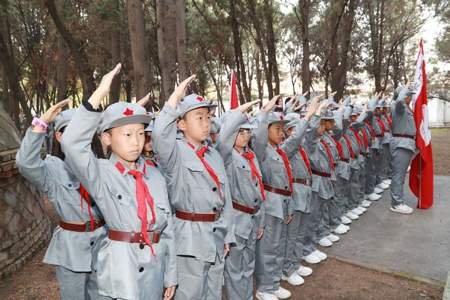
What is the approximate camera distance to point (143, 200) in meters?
2.55

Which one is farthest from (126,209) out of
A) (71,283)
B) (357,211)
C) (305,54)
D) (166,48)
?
(305,54)

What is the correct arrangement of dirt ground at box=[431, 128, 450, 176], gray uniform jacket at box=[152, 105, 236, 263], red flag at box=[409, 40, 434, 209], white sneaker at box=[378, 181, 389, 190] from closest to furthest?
1. gray uniform jacket at box=[152, 105, 236, 263]
2. red flag at box=[409, 40, 434, 209]
3. white sneaker at box=[378, 181, 389, 190]
4. dirt ground at box=[431, 128, 450, 176]

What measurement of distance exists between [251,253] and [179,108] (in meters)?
1.79

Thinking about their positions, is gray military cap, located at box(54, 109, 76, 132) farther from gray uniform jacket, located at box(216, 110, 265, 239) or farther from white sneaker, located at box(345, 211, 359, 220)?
white sneaker, located at box(345, 211, 359, 220)

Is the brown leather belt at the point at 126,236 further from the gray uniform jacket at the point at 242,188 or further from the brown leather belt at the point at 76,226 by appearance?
the gray uniform jacket at the point at 242,188

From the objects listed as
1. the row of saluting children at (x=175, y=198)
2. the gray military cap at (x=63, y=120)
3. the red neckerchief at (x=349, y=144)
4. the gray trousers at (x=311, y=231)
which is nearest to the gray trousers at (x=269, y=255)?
the row of saluting children at (x=175, y=198)

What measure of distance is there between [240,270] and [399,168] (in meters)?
4.79

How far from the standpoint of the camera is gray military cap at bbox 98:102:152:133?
2.53 m

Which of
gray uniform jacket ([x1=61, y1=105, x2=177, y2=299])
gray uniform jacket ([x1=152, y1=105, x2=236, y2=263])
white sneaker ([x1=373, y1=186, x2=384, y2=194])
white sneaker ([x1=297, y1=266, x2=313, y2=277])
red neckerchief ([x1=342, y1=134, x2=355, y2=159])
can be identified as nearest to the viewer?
gray uniform jacket ([x1=61, y1=105, x2=177, y2=299])

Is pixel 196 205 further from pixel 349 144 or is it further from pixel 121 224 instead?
pixel 349 144

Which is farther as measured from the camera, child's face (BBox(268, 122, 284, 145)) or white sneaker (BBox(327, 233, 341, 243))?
white sneaker (BBox(327, 233, 341, 243))

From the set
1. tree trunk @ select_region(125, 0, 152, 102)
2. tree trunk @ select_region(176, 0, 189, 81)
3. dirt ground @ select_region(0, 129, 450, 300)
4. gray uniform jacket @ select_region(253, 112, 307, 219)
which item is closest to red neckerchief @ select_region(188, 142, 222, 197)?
gray uniform jacket @ select_region(253, 112, 307, 219)

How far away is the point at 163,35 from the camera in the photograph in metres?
7.46

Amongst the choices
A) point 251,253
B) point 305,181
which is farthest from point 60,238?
point 305,181
